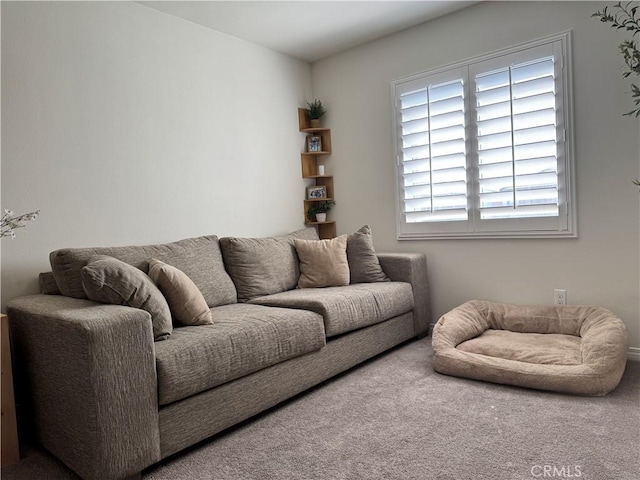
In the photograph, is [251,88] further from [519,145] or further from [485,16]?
[519,145]

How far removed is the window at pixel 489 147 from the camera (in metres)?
3.02

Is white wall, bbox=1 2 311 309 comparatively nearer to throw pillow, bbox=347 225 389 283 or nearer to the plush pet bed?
throw pillow, bbox=347 225 389 283

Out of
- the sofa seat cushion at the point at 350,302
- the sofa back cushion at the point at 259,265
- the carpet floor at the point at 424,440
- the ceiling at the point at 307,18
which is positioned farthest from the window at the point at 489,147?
the carpet floor at the point at 424,440

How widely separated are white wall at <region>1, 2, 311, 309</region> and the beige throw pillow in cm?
57

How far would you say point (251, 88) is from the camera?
376 centimetres

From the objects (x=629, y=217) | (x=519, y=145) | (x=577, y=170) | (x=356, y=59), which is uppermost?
(x=356, y=59)

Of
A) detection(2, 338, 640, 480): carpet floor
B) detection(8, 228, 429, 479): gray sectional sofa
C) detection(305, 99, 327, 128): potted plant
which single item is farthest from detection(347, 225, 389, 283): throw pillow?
detection(305, 99, 327, 128): potted plant

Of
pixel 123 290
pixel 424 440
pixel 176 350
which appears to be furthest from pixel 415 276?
pixel 123 290

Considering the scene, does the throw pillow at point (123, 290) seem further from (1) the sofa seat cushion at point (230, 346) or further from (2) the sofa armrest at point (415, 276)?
(2) the sofa armrest at point (415, 276)

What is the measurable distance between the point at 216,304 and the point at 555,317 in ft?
7.21

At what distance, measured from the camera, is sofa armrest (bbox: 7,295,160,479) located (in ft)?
5.26

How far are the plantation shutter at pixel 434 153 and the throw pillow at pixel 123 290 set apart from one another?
7.57ft

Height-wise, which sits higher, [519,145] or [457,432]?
[519,145]

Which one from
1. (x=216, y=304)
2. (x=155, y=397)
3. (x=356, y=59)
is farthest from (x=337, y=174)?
(x=155, y=397)
